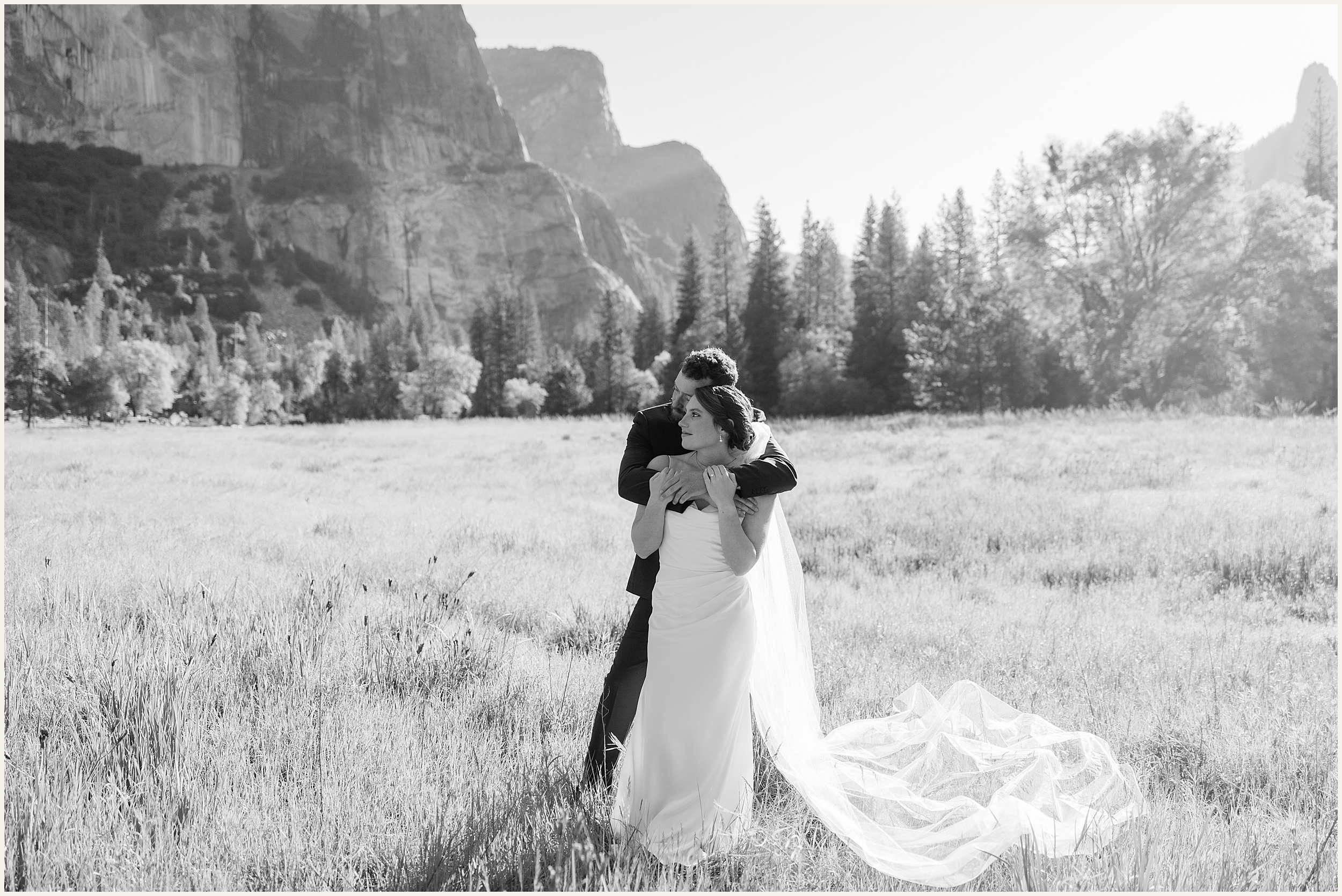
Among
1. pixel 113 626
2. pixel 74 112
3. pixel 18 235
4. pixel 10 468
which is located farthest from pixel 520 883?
pixel 74 112

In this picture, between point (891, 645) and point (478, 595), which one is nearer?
point (891, 645)

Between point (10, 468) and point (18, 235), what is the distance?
20021 centimetres

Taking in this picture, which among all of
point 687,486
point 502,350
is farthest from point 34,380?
point 687,486

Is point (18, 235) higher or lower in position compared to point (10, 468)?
higher

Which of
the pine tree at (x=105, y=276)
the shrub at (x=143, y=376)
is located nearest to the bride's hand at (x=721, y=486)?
the shrub at (x=143, y=376)

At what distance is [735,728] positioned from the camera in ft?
10.5

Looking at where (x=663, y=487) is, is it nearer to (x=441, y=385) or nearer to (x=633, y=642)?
(x=633, y=642)

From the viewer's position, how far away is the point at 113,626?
483cm

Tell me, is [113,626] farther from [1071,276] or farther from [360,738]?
[1071,276]

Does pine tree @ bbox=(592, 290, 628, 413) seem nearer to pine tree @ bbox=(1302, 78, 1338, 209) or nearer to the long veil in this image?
pine tree @ bbox=(1302, 78, 1338, 209)

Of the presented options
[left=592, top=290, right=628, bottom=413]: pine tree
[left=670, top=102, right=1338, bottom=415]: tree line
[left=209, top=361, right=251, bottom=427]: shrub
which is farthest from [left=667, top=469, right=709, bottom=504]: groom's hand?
[left=209, top=361, right=251, bottom=427]: shrub

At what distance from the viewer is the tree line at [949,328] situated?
30.3 m

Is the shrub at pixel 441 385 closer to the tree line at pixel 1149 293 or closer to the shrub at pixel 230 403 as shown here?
the shrub at pixel 230 403

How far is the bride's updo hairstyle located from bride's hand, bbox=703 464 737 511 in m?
0.17
